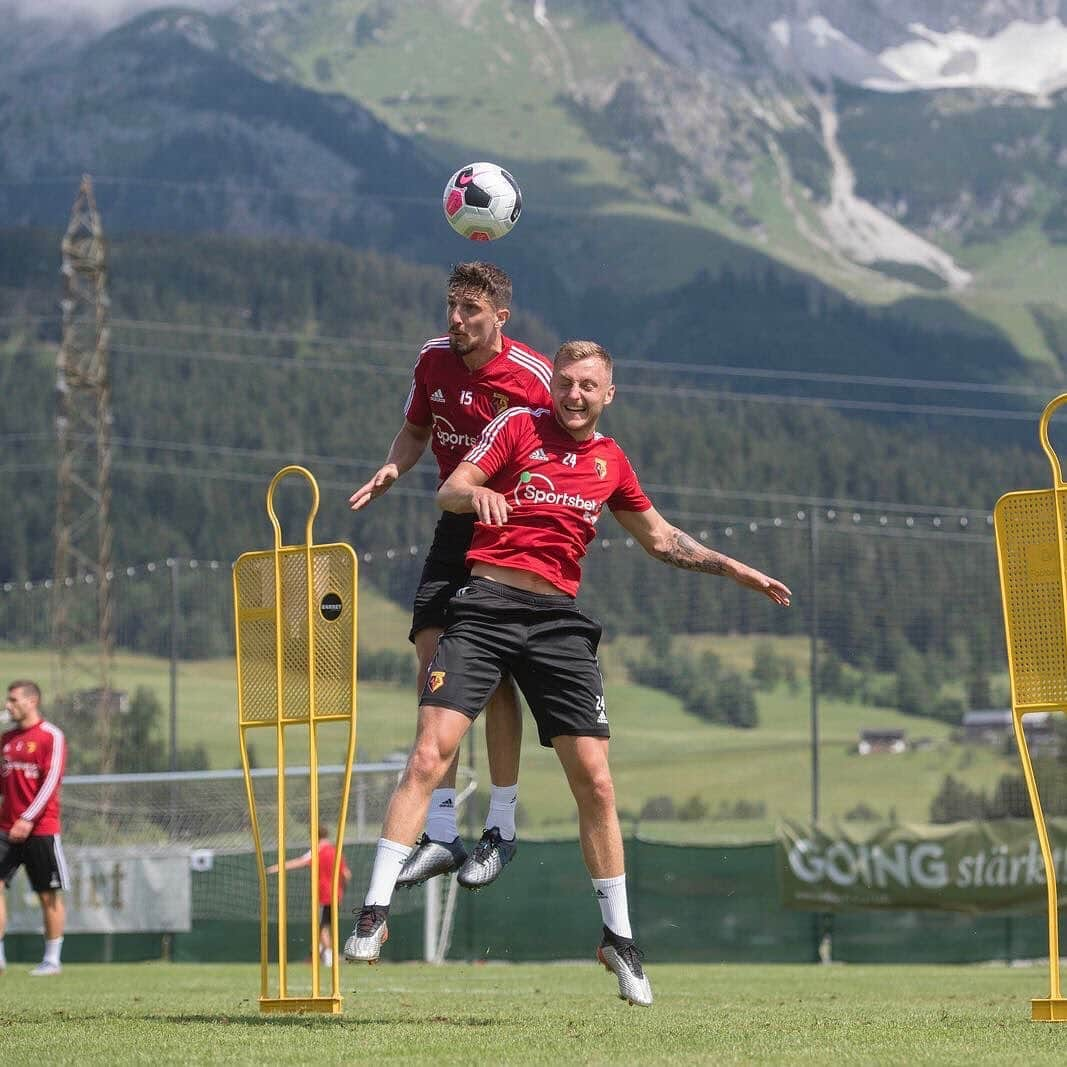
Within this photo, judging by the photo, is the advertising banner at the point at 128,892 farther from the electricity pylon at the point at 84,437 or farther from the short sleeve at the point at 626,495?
the short sleeve at the point at 626,495

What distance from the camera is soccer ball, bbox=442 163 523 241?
28.9 ft

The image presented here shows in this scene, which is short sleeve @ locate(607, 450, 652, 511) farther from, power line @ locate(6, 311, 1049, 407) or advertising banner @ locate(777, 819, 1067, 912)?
power line @ locate(6, 311, 1049, 407)

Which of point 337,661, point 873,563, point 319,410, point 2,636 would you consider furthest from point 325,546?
point 319,410

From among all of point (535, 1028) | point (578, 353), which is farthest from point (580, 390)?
point (535, 1028)

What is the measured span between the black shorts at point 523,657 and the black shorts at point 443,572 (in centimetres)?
77

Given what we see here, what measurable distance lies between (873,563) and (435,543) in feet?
66.2

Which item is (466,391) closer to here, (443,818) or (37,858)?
(443,818)

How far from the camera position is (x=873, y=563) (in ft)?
92.2

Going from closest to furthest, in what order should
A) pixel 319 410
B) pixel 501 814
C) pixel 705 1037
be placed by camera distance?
pixel 705 1037
pixel 501 814
pixel 319 410

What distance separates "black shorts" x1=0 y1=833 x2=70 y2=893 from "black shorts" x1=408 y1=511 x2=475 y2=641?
6.40 metres

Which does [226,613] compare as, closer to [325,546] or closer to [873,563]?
[873,563]

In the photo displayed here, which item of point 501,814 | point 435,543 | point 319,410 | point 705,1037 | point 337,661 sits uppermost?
point 319,410

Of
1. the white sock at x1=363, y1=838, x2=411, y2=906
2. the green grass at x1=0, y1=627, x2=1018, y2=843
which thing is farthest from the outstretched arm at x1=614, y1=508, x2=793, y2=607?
the green grass at x1=0, y1=627, x2=1018, y2=843

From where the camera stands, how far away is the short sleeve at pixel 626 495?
7906 mm
